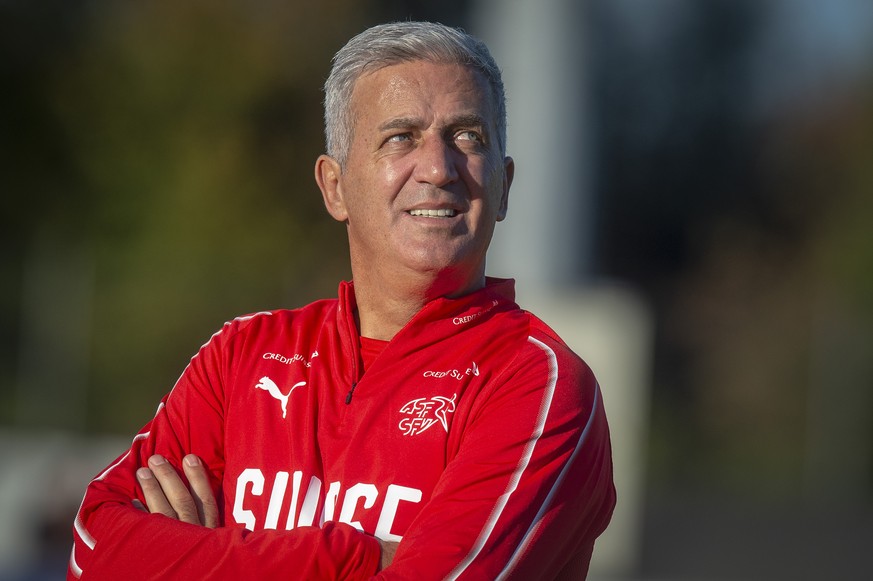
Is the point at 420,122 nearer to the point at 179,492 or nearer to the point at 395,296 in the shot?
the point at 395,296

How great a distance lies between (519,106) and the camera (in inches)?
340

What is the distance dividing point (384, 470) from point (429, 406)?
18 centimetres

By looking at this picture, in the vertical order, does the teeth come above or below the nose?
below

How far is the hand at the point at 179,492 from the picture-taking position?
8.79ft

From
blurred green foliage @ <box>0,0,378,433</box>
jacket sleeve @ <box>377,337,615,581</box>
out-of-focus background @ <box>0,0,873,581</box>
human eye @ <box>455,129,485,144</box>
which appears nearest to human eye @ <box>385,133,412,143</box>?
human eye @ <box>455,129,485,144</box>

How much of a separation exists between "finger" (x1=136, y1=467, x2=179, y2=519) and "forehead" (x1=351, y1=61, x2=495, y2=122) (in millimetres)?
969

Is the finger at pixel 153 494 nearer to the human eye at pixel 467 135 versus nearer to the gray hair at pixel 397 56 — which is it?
the gray hair at pixel 397 56

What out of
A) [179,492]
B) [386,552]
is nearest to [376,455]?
[386,552]

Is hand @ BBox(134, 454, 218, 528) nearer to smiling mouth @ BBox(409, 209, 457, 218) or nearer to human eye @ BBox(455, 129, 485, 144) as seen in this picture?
smiling mouth @ BBox(409, 209, 457, 218)

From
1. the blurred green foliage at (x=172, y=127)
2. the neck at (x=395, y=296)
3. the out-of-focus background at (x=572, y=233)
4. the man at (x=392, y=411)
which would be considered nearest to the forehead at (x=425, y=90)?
the man at (x=392, y=411)

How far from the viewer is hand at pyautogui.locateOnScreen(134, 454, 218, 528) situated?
8.79 ft

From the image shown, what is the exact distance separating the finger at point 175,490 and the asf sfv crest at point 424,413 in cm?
51

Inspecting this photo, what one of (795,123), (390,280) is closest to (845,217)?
(795,123)

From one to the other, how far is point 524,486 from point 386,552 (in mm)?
311
